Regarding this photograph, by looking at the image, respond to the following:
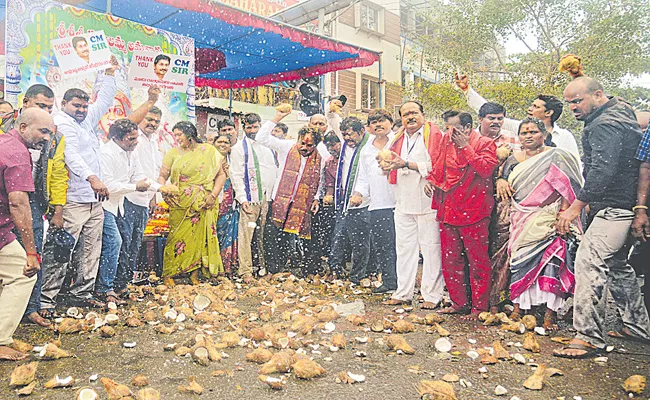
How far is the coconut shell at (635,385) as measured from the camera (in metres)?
2.74

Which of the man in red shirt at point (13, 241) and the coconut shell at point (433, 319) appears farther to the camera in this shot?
the coconut shell at point (433, 319)

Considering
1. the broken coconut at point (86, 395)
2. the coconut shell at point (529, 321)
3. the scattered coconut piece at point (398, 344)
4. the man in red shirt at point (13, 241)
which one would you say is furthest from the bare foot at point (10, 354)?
the coconut shell at point (529, 321)

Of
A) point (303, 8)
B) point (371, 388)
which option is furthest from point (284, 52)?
point (371, 388)

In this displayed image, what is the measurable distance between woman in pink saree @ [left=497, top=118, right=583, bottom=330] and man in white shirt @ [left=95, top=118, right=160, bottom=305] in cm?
343

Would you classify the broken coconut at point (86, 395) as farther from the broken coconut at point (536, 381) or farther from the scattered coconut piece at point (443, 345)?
the broken coconut at point (536, 381)

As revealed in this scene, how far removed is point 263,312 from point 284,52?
5805 millimetres

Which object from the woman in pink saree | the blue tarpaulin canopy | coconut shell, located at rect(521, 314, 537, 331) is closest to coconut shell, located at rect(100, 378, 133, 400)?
coconut shell, located at rect(521, 314, 537, 331)

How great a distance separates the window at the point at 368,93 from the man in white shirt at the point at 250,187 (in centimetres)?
1531

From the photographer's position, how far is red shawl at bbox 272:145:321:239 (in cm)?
621

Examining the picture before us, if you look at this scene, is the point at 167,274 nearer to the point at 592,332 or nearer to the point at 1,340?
the point at 1,340

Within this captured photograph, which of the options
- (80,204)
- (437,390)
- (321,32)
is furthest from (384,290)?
(321,32)

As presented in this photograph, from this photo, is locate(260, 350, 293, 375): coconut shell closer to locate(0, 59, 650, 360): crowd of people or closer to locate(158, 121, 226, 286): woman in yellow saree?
locate(0, 59, 650, 360): crowd of people

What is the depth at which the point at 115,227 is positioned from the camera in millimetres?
4957

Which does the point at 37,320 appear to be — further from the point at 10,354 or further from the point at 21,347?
the point at 10,354
